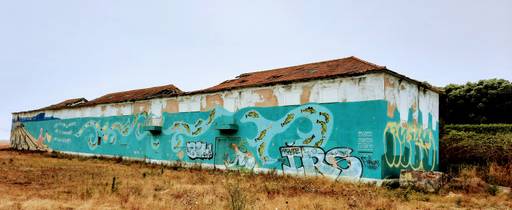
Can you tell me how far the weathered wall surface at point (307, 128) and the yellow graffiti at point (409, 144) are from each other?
3 centimetres

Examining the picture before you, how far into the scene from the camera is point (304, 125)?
50.5ft

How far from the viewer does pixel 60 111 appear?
32.1 meters

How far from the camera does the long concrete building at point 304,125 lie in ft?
44.9

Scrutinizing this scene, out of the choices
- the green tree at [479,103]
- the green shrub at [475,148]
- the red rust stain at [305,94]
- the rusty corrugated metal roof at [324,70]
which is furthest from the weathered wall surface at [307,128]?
the green tree at [479,103]

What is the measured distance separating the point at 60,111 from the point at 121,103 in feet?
32.2

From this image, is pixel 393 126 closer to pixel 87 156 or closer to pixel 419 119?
pixel 419 119

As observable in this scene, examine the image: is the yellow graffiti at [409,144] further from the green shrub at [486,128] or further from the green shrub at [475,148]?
the green shrub at [486,128]

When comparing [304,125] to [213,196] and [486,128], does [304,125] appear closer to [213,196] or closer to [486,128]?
[213,196]

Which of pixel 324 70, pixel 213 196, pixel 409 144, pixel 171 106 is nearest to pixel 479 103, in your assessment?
pixel 409 144

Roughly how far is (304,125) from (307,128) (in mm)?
184

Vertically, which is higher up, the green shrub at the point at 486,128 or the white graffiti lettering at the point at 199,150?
the green shrub at the point at 486,128

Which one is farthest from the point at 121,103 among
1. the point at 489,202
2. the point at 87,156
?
the point at 489,202

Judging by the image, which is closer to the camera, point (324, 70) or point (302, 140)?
point (302, 140)

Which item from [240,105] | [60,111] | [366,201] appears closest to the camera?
[366,201]
